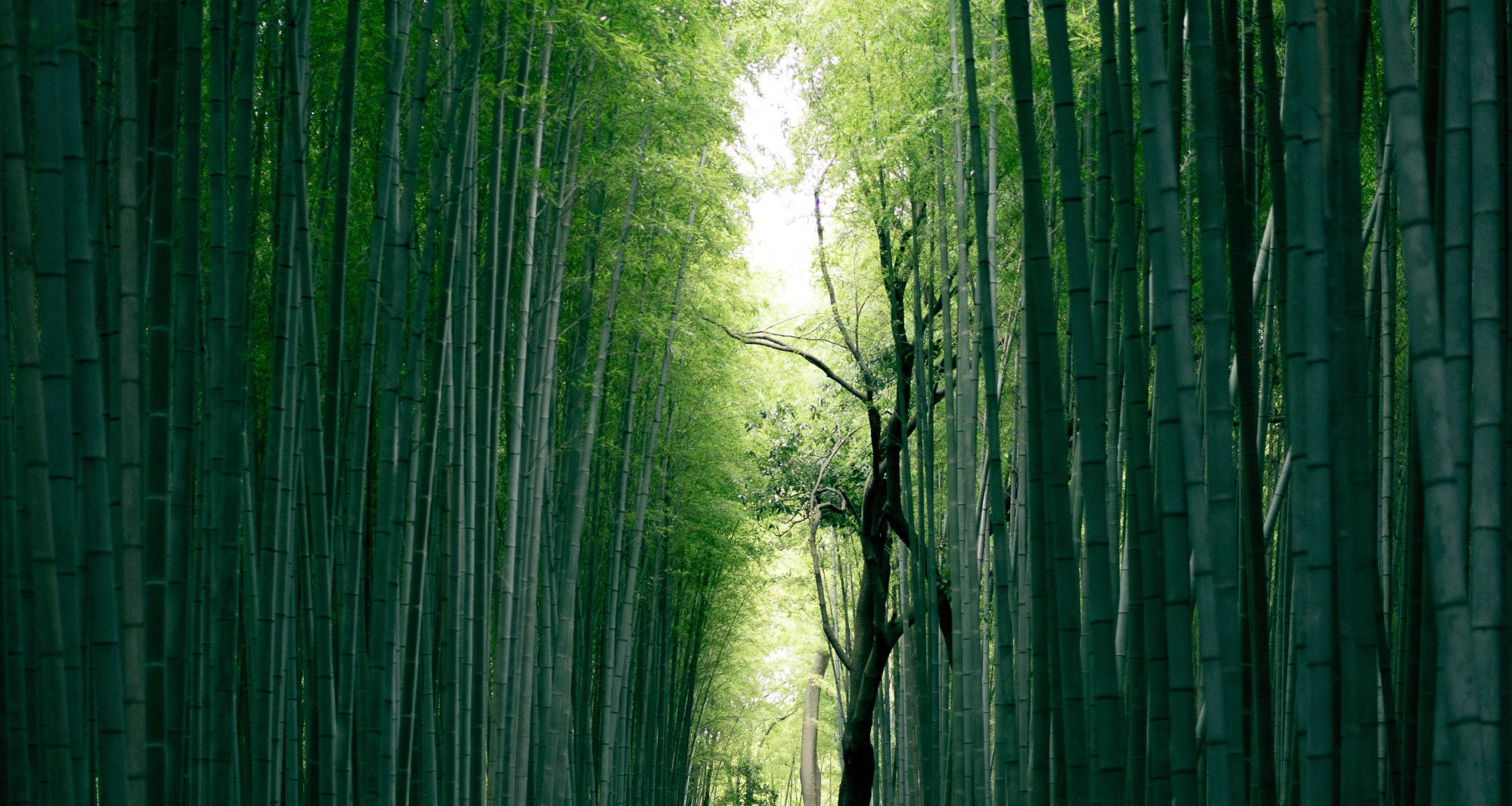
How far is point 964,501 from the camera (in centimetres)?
497

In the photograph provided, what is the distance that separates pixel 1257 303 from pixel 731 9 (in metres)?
3.88

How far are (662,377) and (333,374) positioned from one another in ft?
12.3

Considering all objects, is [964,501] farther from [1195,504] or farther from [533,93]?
[1195,504]

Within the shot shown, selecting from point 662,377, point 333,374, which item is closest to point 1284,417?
point 333,374

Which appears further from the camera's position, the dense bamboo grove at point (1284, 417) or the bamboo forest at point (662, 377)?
the bamboo forest at point (662, 377)

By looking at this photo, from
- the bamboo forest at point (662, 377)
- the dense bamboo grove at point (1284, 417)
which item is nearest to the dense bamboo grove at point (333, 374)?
the bamboo forest at point (662, 377)

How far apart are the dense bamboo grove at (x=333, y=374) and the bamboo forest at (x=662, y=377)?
2 centimetres

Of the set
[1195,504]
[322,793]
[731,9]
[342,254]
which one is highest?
[731,9]

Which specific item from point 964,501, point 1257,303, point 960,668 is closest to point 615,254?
point 964,501

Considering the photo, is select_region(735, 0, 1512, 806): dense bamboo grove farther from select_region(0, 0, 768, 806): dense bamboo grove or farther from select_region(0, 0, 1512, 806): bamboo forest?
select_region(0, 0, 768, 806): dense bamboo grove

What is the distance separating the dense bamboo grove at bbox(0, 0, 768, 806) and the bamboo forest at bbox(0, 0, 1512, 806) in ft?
0.05

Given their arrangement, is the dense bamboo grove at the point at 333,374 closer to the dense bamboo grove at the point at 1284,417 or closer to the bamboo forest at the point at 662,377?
the bamboo forest at the point at 662,377

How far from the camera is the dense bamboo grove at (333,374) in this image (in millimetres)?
2029

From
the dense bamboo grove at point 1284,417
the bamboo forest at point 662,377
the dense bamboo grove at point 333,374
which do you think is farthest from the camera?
the dense bamboo grove at point 333,374
